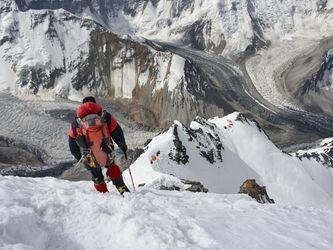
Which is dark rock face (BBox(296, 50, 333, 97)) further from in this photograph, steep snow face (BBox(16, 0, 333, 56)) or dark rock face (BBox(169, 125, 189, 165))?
dark rock face (BBox(169, 125, 189, 165))

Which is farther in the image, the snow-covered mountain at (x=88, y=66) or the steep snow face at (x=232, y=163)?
the snow-covered mountain at (x=88, y=66)

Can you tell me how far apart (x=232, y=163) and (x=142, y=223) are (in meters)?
29.5

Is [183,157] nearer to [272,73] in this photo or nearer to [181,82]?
[181,82]

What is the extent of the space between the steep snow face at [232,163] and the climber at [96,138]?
1670 cm

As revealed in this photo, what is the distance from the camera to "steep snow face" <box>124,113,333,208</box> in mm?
33375

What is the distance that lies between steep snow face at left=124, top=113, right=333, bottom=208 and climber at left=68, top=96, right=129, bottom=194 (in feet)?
54.8

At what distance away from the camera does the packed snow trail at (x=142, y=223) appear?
888 centimetres

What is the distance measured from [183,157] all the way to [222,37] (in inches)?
4965

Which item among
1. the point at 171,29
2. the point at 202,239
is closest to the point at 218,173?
the point at 202,239

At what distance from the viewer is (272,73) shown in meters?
131

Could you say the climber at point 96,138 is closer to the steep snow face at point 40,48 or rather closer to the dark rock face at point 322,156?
the dark rock face at point 322,156

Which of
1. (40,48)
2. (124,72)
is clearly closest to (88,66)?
(124,72)

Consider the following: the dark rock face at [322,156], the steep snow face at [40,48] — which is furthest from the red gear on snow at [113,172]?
the steep snow face at [40,48]

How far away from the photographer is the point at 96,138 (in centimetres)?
1244
